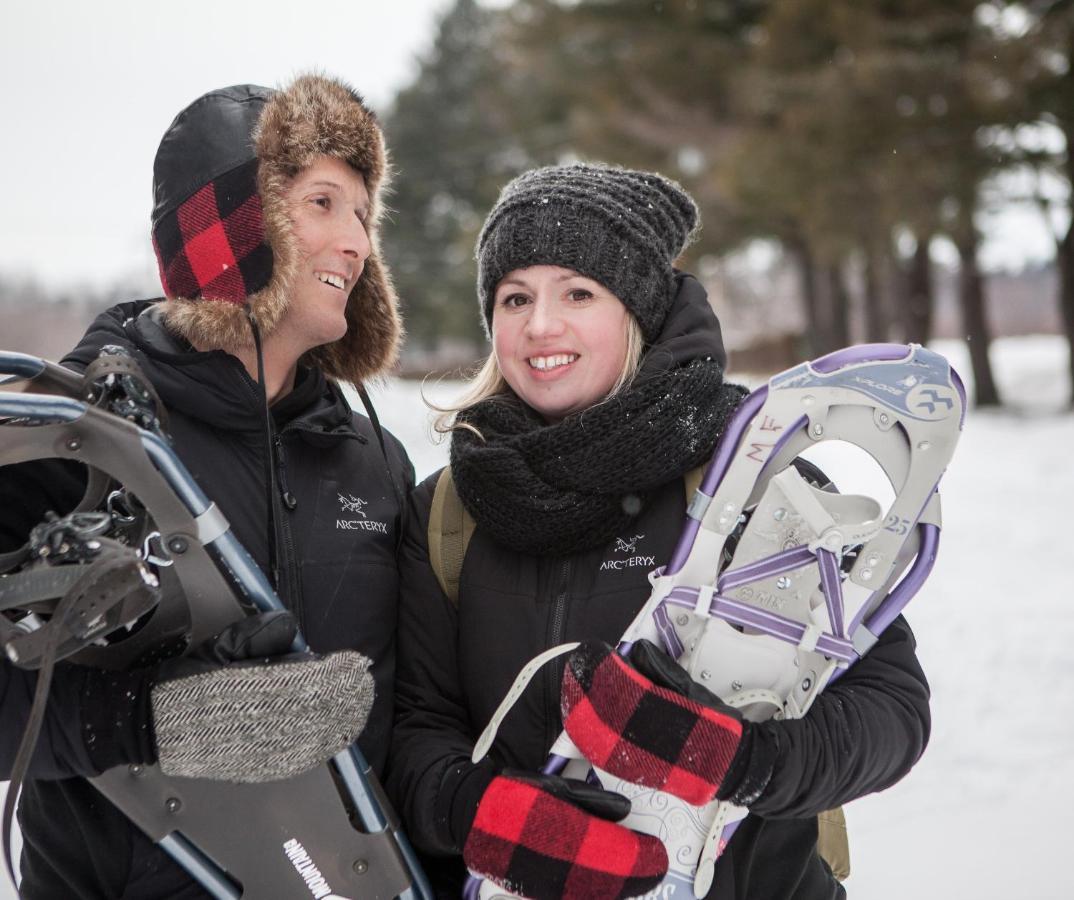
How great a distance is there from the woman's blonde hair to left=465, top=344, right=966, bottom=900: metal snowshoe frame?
11.3 inches

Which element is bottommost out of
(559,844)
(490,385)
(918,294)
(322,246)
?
(559,844)

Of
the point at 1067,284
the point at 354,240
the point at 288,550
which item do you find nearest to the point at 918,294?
the point at 1067,284

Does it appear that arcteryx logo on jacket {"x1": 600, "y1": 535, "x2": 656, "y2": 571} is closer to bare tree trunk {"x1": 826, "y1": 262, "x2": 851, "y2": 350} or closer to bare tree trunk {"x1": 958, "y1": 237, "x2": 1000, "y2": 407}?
bare tree trunk {"x1": 958, "y1": 237, "x2": 1000, "y2": 407}

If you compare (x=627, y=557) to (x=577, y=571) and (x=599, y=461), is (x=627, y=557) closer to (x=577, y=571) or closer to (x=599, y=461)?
(x=577, y=571)

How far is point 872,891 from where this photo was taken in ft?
10.5

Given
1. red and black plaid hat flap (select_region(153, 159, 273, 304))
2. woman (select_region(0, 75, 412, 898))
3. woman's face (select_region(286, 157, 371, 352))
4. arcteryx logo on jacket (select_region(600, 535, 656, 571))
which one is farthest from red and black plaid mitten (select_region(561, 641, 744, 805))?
red and black plaid hat flap (select_region(153, 159, 273, 304))

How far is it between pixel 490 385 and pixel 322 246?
48 centimetres

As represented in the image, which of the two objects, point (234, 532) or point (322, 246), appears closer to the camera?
point (234, 532)

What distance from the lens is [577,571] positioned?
1982 mm

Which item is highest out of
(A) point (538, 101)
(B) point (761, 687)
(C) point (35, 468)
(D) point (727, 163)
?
(A) point (538, 101)

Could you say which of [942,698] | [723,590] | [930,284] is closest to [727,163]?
[930,284]

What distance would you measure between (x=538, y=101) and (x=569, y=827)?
51.8 ft

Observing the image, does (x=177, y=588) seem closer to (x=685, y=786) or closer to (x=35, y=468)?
(x=35, y=468)

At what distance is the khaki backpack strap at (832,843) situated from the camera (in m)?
2.02
